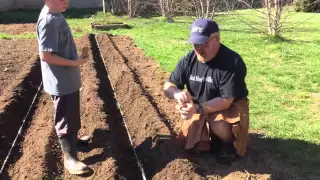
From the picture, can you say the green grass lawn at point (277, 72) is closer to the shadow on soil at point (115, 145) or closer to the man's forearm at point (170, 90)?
the man's forearm at point (170, 90)

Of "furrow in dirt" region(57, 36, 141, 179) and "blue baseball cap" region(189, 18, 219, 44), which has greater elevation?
"blue baseball cap" region(189, 18, 219, 44)

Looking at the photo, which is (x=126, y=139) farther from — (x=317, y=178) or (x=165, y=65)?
(x=165, y=65)

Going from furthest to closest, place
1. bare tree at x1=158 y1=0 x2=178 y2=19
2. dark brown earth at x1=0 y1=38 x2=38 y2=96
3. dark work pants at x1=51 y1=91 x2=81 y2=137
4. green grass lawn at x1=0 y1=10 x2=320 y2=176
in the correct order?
bare tree at x1=158 y1=0 x2=178 y2=19 < dark brown earth at x1=0 y1=38 x2=38 y2=96 < green grass lawn at x1=0 y1=10 x2=320 y2=176 < dark work pants at x1=51 y1=91 x2=81 y2=137

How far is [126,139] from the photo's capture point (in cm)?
536

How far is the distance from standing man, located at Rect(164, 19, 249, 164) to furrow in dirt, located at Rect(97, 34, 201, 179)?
11.1 inches

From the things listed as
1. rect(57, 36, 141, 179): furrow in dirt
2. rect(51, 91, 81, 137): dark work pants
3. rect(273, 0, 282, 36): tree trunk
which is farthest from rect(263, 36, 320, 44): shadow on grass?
rect(51, 91, 81, 137): dark work pants

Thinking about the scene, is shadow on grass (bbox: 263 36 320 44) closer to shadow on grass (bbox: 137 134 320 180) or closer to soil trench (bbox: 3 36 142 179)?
soil trench (bbox: 3 36 142 179)

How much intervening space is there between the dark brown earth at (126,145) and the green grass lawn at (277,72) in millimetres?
360

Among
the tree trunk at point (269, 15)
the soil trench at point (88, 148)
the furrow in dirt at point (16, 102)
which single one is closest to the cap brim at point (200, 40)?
the soil trench at point (88, 148)

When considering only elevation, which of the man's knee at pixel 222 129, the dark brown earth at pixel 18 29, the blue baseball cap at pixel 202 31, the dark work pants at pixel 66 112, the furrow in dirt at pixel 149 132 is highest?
the blue baseball cap at pixel 202 31

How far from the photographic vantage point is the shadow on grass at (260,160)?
4.18 metres

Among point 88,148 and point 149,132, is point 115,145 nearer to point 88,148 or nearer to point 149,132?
point 88,148

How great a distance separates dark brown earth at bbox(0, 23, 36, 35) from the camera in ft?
46.3

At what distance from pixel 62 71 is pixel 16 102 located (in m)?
2.65
